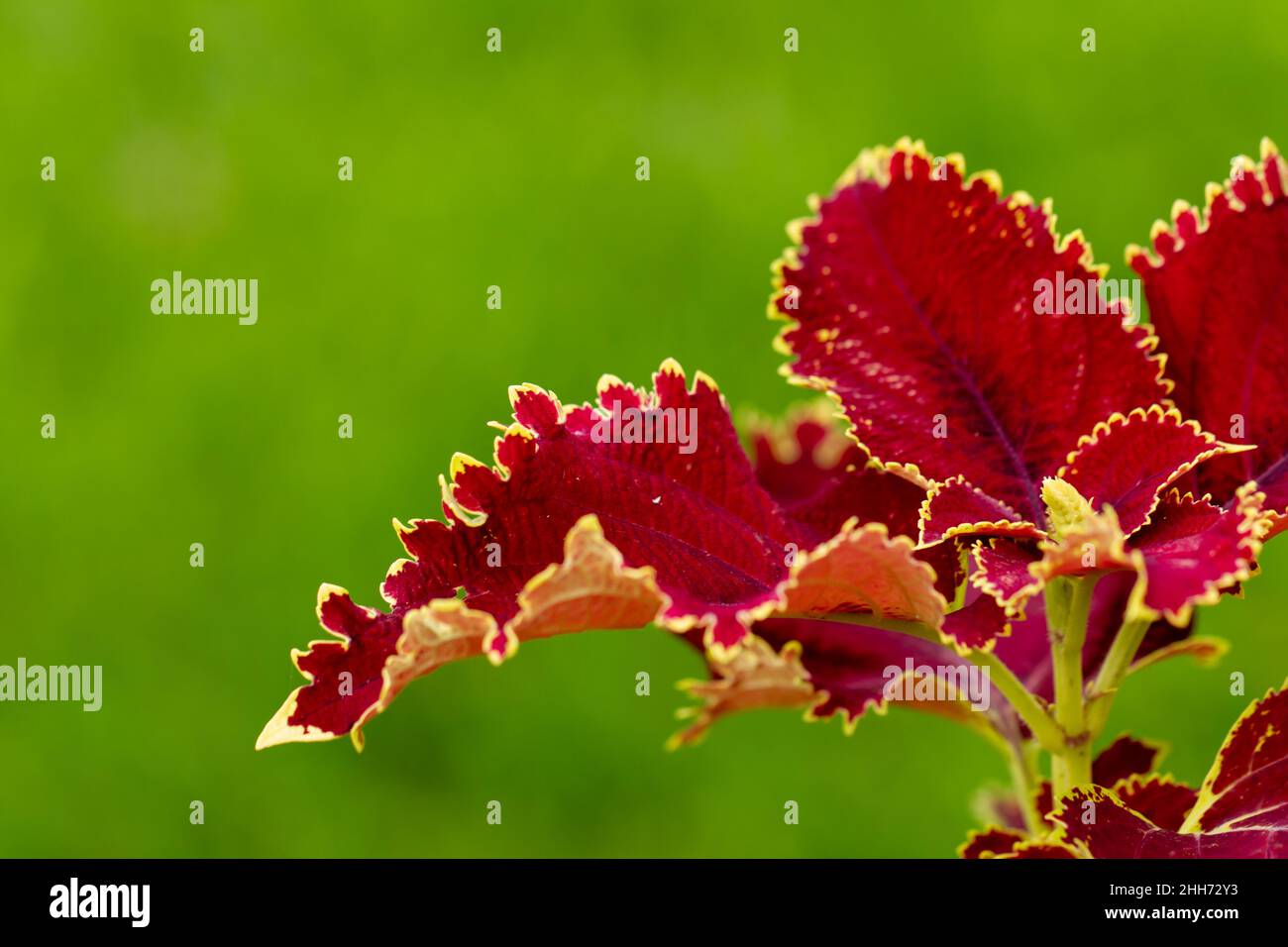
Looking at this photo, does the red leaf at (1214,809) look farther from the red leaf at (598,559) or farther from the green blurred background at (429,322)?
the green blurred background at (429,322)

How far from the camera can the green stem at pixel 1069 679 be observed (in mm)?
672

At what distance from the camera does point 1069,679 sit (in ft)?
2.22

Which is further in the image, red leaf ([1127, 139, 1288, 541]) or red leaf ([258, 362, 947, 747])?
red leaf ([1127, 139, 1288, 541])

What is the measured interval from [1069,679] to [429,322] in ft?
4.87

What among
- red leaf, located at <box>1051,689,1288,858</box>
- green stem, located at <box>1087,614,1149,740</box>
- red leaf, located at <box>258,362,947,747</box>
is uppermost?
red leaf, located at <box>258,362,947,747</box>

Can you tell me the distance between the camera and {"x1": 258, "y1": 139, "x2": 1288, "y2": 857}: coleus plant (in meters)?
0.62

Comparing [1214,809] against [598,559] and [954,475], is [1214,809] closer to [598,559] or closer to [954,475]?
[954,475]

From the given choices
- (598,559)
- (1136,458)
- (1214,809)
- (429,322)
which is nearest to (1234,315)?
(1136,458)

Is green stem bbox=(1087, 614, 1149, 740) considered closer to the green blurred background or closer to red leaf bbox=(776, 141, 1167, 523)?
red leaf bbox=(776, 141, 1167, 523)

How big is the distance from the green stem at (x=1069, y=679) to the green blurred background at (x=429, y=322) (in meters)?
1.25

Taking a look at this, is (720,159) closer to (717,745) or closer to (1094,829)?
(717,745)

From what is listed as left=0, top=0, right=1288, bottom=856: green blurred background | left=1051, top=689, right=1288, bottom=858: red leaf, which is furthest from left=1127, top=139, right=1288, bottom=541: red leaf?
left=0, top=0, right=1288, bottom=856: green blurred background

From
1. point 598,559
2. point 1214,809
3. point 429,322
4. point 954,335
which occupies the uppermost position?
point 429,322

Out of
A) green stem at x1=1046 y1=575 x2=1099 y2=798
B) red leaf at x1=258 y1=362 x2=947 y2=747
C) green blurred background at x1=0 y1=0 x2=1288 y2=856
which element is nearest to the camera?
red leaf at x1=258 y1=362 x2=947 y2=747
